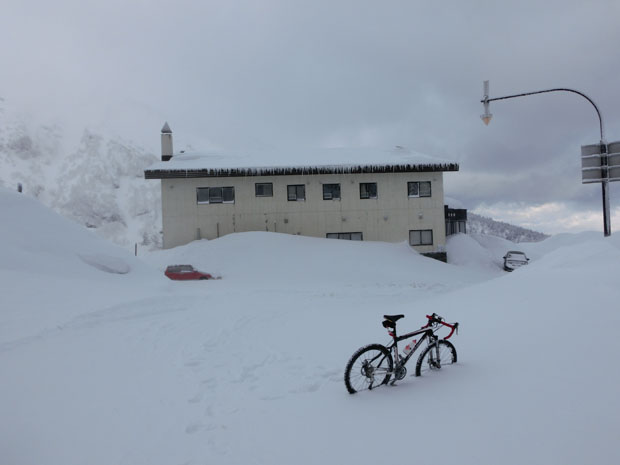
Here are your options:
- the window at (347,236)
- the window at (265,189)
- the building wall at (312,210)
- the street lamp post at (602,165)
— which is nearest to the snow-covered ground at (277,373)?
the street lamp post at (602,165)

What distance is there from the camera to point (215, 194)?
81.3 ft

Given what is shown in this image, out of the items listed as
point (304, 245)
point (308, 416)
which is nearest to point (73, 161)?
point (304, 245)

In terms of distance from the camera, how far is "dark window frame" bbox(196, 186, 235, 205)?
2466cm

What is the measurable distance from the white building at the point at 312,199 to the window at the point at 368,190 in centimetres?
7

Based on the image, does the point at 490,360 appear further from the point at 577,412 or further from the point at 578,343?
the point at 577,412

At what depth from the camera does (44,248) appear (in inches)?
439

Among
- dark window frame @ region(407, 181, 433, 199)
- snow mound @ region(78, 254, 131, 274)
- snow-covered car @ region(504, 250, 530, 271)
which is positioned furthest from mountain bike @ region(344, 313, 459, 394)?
snow-covered car @ region(504, 250, 530, 271)

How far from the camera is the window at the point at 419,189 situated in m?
25.8

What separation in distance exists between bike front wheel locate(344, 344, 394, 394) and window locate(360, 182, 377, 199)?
20.9 metres

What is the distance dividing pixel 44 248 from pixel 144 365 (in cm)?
730

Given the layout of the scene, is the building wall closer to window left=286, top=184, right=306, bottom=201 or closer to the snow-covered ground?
window left=286, top=184, right=306, bottom=201

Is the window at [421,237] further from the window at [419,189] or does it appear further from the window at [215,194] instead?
the window at [215,194]

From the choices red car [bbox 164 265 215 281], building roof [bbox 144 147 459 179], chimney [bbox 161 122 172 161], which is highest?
chimney [bbox 161 122 172 161]

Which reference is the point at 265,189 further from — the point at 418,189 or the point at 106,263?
the point at 106,263
